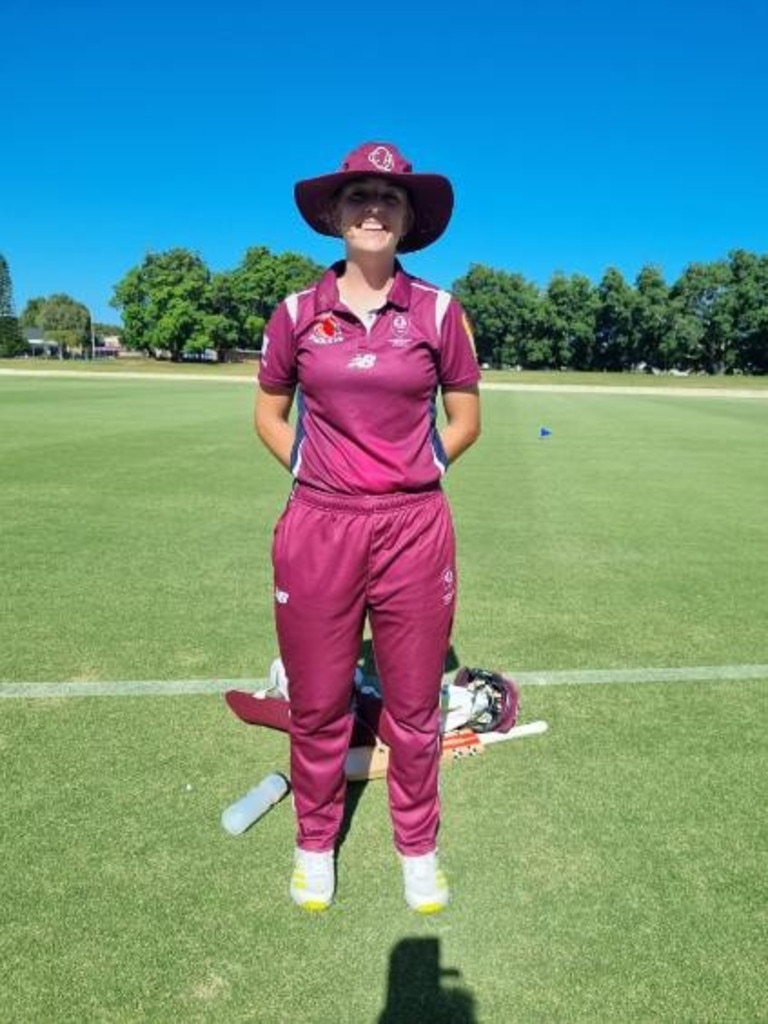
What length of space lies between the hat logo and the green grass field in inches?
98.9

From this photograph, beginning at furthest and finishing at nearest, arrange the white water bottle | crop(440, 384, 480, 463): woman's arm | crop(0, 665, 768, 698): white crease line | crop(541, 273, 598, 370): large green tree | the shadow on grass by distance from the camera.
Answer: crop(541, 273, 598, 370): large green tree, crop(0, 665, 768, 698): white crease line, the white water bottle, crop(440, 384, 480, 463): woman's arm, the shadow on grass

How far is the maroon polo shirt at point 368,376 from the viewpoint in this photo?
9.44 ft

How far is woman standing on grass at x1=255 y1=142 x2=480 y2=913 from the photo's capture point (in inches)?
114

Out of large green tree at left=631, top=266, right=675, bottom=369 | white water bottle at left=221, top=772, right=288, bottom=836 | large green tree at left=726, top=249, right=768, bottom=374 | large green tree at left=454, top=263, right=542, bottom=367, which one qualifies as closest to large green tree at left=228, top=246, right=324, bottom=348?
large green tree at left=454, top=263, right=542, bottom=367

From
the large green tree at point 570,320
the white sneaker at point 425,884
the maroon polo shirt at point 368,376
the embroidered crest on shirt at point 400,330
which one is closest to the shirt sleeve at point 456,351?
the maroon polo shirt at point 368,376

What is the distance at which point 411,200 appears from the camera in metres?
3.02

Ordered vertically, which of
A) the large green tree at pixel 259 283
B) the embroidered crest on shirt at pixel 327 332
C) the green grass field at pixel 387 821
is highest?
the large green tree at pixel 259 283

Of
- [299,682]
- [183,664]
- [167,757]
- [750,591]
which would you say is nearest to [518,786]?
[299,682]

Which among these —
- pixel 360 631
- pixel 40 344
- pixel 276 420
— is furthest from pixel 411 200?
pixel 40 344

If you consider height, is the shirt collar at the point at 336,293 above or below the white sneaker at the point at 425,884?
above

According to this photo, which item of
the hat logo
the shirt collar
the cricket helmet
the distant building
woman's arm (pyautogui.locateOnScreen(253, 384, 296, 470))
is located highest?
the distant building

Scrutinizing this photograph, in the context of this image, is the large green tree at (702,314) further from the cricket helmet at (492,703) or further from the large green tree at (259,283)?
the cricket helmet at (492,703)

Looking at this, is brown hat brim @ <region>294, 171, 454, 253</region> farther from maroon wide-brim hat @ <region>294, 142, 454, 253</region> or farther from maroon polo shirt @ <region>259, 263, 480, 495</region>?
maroon polo shirt @ <region>259, 263, 480, 495</region>

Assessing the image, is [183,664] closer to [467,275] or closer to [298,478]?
[298,478]
